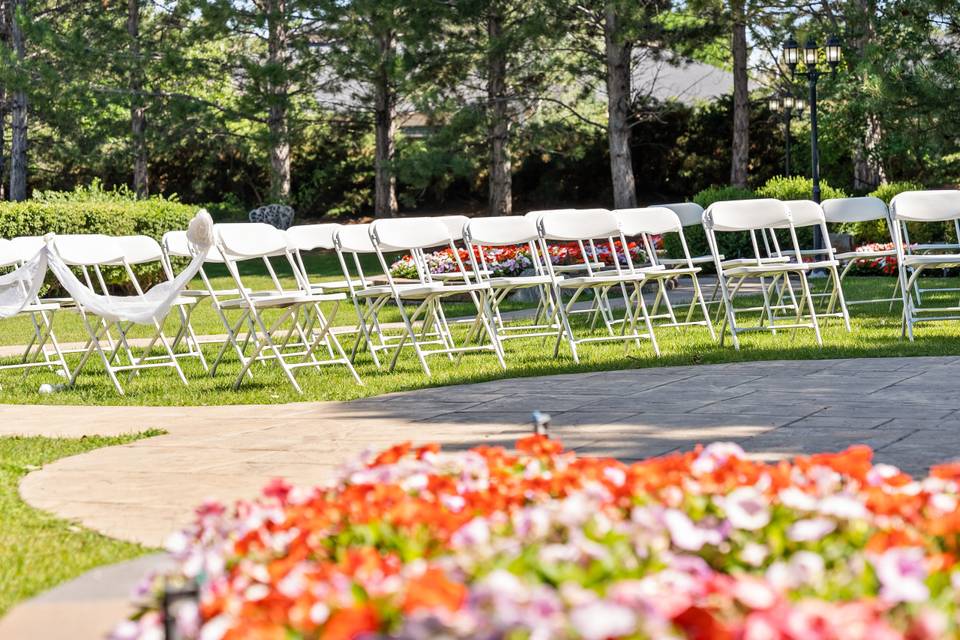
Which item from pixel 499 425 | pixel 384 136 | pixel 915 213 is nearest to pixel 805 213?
pixel 915 213

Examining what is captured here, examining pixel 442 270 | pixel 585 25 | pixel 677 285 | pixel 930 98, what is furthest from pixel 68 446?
pixel 585 25

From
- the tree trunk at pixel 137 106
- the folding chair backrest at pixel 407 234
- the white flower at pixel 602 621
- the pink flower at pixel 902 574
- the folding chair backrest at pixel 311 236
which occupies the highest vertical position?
the tree trunk at pixel 137 106

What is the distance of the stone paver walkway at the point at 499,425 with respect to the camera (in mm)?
4355

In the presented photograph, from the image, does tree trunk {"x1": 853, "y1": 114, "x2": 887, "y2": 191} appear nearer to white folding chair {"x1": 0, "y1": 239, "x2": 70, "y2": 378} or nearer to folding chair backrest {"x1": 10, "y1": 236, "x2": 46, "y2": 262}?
folding chair backrest {"x1": 10, "y1": 236, "x2": 46, "y2": 262}

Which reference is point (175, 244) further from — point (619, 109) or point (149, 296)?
point (619, 109)

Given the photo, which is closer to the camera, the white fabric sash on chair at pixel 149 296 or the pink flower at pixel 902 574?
the pink flower at pixel 902 574

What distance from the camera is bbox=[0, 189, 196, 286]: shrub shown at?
54.7ft

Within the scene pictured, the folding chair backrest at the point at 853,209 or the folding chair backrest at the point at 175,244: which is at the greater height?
the folding chair backrest at the point at 175,244

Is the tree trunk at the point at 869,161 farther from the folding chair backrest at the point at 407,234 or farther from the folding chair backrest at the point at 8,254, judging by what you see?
the folding chair backrest at the point at 8,254

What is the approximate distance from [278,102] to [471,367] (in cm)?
1680

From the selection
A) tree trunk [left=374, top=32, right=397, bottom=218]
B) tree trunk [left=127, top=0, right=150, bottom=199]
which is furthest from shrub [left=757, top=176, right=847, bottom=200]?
tree trunk [left=127, top=0, right=150, bottom=199]

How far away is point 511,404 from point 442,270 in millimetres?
8402

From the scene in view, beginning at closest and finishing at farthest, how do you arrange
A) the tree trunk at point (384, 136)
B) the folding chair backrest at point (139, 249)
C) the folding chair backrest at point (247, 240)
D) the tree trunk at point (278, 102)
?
the folding chair backrest at point (247, 240) → the folding chair backrest at point (139, 249) → the tree trunk at point (278, 102) → the tree trunk at point (384, 136)

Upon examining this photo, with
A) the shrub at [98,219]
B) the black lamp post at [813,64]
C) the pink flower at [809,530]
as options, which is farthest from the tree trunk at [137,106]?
the pink flower at [809,530]
